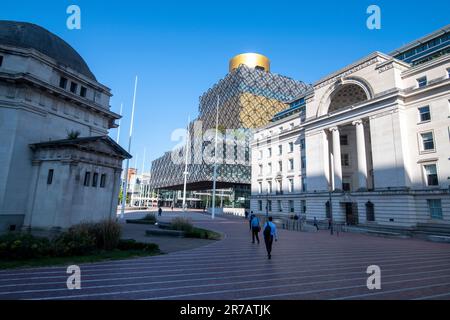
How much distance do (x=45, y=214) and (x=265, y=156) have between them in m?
43.6

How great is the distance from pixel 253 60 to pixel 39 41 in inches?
3327

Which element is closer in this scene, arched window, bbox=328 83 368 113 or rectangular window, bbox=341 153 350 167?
arched window, bbox=328 83 368 113

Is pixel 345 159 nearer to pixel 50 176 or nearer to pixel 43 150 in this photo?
pixel 50 176

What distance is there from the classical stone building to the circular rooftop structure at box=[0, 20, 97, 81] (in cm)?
3360

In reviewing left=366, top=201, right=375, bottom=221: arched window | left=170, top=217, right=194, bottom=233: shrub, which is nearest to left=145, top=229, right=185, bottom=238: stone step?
left=170, top=217, right=194, bottom=233: shrub

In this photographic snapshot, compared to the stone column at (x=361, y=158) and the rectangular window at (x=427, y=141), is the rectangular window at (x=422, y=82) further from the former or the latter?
the stone column at (x=361, y=158)

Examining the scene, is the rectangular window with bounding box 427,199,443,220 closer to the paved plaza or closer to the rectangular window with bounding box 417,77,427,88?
the rectangular window with bounding box 417,77,427,88

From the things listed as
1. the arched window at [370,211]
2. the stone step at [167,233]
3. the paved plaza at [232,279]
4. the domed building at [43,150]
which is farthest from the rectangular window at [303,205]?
the paved plaza at [232,279]

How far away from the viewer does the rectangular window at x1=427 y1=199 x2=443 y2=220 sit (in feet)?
90.3

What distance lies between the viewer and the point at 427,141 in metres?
29.8

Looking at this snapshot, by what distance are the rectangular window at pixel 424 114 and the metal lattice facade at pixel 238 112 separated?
46230mm

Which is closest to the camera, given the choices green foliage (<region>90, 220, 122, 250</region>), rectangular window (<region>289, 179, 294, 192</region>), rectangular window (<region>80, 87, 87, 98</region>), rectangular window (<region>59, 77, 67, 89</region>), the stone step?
green foliage (<region>90, 220, 122, 250</region>)
